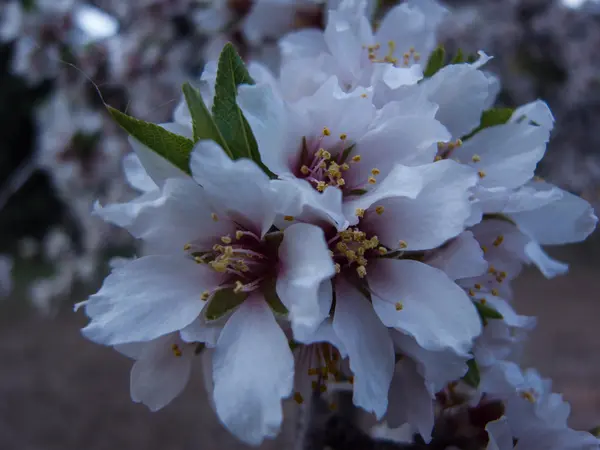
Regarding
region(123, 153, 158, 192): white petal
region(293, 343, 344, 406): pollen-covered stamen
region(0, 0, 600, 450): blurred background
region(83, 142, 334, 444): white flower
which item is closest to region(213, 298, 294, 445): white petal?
Answer: region(83, 142, 334, 444): white flower

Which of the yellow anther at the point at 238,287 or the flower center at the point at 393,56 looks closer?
the yellow anther at the point at 238,287

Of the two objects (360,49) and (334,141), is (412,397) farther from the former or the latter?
(360,49)

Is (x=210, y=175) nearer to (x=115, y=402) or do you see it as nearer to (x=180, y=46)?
(x=180, y=46)

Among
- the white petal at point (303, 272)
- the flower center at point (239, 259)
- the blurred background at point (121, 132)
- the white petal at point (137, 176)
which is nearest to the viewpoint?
the white petal at point (303, 272)

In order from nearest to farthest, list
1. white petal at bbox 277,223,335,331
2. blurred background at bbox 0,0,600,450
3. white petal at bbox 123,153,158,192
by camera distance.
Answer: white petal at bbox 277,223,335,331
white petal at bbox 123,153,158,192
blurred background at bbox 0,0,600,450

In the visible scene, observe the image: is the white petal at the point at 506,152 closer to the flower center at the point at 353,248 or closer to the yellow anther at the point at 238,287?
the flower center at the point at 353,248

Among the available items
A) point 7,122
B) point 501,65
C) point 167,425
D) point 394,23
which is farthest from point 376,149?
point 7,122

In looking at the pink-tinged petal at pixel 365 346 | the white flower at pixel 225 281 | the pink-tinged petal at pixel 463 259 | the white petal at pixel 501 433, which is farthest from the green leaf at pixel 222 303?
the white petal at pixel 501 433

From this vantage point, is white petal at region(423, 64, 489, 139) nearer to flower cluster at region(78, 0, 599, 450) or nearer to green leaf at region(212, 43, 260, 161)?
flower cluster at region(78, 0, 599, 450)
